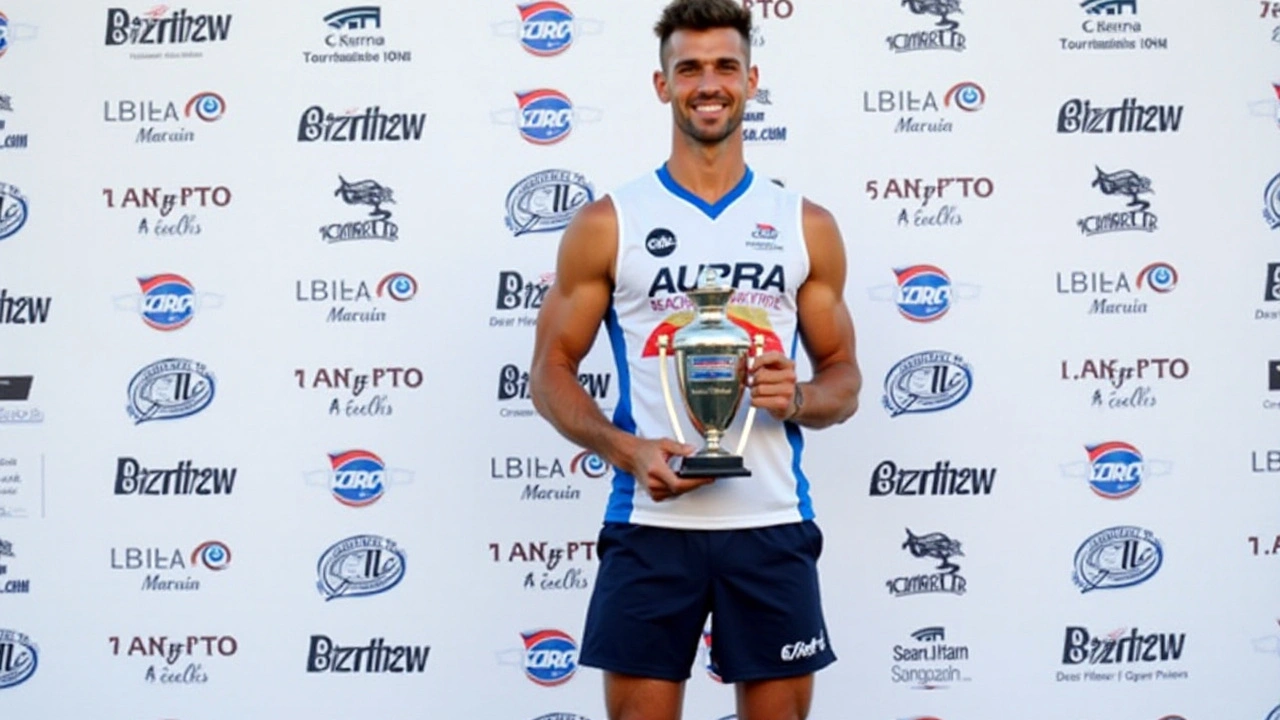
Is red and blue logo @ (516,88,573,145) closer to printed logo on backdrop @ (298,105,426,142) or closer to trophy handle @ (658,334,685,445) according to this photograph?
printed logo on backdrop @ (298,105,426,142)

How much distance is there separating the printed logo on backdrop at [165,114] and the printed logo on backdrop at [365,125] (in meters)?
0.27

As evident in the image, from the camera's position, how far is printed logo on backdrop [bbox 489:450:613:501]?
4.35 metres

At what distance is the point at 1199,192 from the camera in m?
4.34

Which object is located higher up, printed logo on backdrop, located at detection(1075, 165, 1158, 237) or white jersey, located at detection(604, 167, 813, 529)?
printed logo on backdrop, located at detection(1075, 165, 1158, 237)

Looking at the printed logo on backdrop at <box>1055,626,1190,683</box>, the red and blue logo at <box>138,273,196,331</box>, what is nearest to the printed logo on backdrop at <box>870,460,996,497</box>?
the printed logo on backdrop at <box>1055,626,1190,683</box>

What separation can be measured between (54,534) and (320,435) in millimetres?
810

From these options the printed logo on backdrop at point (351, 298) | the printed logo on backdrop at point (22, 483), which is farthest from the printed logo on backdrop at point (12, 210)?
the printed logo on backdrop at point (351, 298)

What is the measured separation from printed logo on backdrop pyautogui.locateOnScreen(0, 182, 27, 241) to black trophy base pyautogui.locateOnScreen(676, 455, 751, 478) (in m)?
2.35

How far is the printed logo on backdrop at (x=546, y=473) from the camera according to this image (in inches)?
171

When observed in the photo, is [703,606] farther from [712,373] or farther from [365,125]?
[365,125]

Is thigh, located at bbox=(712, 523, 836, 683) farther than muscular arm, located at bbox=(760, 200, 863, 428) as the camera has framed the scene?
No

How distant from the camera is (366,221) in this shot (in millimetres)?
4332

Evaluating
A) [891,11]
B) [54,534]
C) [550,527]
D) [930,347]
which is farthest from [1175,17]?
[54,534]

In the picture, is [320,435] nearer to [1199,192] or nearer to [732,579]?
[732,579]
